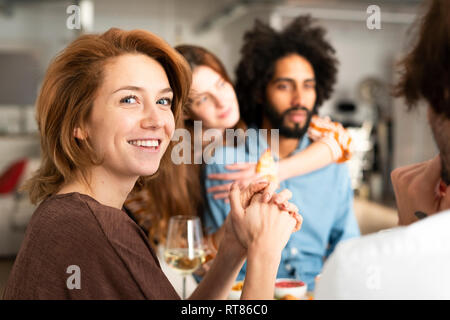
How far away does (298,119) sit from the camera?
1.58 m

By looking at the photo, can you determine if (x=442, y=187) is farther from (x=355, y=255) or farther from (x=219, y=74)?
(x=219, y=74)

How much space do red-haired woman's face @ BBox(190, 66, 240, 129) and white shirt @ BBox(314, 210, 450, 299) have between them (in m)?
0.93

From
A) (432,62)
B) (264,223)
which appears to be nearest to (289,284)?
(264,223)

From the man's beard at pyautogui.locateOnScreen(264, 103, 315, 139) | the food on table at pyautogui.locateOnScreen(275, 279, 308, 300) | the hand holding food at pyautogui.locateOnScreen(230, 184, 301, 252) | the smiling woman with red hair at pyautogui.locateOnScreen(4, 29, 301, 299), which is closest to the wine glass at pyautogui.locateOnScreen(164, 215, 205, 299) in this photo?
the smiling woman with red hair at pyautogui.locateOnScreen(4, 29, 301, 299)

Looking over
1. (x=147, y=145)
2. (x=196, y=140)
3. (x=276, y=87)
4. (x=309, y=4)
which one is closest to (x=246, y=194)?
(x=147, y=145)

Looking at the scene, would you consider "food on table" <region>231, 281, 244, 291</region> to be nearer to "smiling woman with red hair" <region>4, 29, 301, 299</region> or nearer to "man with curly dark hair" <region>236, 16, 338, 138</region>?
"smiling woman with red hair" <region>4, 29, 301, 299</region>

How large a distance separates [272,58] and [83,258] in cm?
112

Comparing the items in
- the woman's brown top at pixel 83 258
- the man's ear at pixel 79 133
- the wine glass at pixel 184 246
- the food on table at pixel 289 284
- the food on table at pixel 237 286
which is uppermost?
the man's ear at pixel 79 133

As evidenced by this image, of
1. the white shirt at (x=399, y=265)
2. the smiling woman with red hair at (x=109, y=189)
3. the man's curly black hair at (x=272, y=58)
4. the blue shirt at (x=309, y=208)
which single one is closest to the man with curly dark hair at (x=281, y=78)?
the man's curly black hair at (x=272, y=58)

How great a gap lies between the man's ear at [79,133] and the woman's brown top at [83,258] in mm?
160

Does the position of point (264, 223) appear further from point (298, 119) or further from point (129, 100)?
point (298, 119)

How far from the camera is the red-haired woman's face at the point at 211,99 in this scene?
58.1 inches

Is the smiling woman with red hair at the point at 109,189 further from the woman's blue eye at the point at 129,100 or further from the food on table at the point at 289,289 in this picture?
the food on table at the point at 289,289

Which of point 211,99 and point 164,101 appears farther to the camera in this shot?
point 211,99
